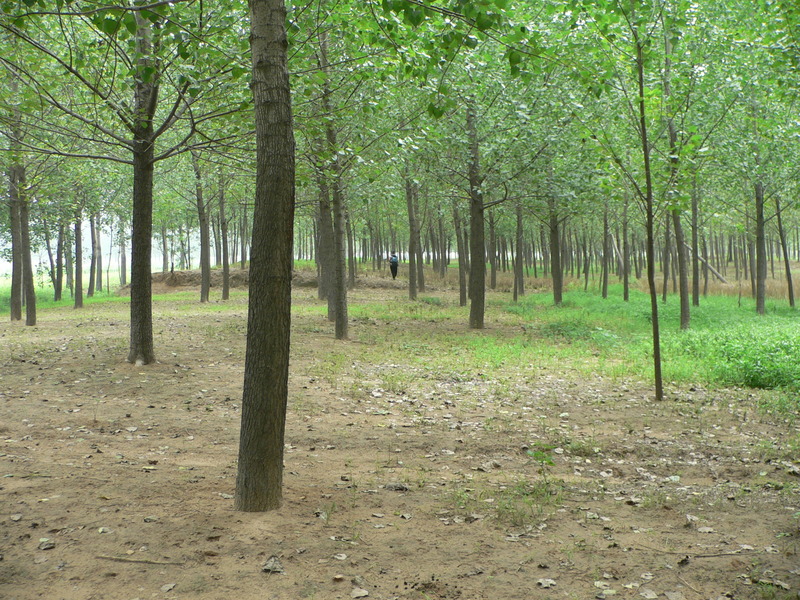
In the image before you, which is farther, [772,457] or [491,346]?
[491,346]

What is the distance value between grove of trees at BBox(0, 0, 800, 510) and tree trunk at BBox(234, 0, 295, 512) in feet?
0.05

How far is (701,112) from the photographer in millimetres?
16250

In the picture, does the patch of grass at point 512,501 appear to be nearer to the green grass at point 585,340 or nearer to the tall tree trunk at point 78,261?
the green grass at point 585,340

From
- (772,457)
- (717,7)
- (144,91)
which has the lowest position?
(772,457)

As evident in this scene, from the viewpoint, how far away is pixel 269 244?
433cm

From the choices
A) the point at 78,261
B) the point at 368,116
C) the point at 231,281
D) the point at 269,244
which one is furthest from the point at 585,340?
the point at 231,281

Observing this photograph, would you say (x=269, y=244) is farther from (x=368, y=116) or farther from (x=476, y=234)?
(x=476, y=234)

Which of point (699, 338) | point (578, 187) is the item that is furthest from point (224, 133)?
point (699, 338)

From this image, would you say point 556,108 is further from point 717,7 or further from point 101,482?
point 101,482

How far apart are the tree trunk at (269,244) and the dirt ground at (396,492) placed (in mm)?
765

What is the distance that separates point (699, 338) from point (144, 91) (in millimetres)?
13550

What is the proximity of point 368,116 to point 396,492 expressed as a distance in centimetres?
769

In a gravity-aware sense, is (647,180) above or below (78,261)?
above

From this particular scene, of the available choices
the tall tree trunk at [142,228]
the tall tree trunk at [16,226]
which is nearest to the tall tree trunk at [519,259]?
the tall tree trunk at [142,228]
